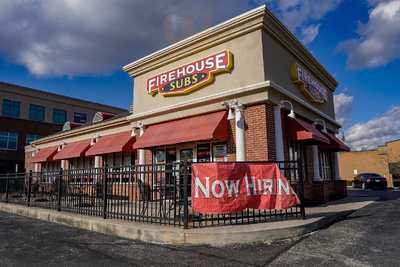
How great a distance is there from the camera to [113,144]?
16.1 meters

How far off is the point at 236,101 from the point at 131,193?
4912 mm

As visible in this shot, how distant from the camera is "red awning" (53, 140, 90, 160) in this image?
741 inches

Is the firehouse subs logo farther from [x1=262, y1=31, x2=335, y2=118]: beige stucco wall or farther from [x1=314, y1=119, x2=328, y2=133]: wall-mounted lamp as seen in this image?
[x1=314, y1=119, x2=328, y2=133]: wall-mounted lamp

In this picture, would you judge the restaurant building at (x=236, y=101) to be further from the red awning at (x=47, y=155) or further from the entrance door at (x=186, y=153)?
the red awning at (x=47, y=155)

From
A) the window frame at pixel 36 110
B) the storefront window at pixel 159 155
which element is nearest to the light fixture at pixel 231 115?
the storefront window at pixel 159 155

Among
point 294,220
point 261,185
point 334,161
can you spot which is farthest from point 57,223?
point 334,161

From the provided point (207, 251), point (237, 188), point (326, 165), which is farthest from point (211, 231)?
point (326, 165)

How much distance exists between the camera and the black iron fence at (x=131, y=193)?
744 cm

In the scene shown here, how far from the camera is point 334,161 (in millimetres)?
16844

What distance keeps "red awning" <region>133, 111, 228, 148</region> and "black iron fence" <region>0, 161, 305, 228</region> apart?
1422 mm

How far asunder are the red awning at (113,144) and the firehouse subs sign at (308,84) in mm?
8232

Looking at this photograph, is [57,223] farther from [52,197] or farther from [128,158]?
[128,158]

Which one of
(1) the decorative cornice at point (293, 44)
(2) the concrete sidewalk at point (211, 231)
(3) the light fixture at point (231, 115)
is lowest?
(2) the concrete sidewalk at point (211, 231)

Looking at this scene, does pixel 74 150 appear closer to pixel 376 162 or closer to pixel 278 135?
pixel 278 135
